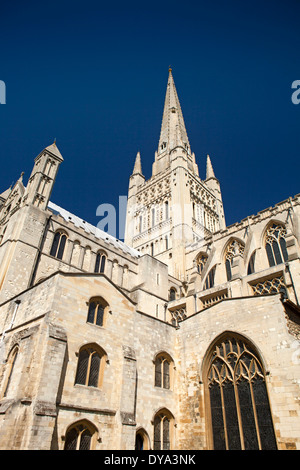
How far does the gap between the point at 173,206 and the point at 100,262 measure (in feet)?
54.2

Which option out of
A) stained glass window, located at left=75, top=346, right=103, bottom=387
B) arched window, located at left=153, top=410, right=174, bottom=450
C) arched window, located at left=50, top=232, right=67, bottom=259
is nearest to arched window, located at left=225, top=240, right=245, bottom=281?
arched window, located at left=50, top=232, right=67, bottom=259

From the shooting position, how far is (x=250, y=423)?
14094 millimetres

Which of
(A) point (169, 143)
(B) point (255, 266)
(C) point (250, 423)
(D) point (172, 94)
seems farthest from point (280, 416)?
(D) point (172, 94)

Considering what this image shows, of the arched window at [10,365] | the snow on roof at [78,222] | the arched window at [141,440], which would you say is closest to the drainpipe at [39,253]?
the snow on roof at [78,222]

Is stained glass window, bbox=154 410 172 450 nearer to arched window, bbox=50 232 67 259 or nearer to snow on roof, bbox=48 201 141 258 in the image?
arched window, bbox=50 232 67 259

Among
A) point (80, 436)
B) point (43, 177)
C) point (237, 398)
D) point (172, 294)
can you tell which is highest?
point (43, 177)

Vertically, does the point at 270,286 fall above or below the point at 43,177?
below

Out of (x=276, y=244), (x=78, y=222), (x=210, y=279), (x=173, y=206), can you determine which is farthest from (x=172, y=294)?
(x=173, y=206)

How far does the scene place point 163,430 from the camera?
53.1 ft

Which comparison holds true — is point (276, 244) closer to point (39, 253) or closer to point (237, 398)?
point (237, 398)

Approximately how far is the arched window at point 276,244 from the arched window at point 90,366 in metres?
17.7

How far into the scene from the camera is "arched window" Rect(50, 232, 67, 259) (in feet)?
84.7

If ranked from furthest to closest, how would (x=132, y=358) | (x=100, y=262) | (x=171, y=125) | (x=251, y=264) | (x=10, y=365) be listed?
(x=171, y=125) → (x=100, y=262) → (x=251, y=264) → (x=132, y=358) → (x=10, y=365)

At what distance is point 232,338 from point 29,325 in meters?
10.3
